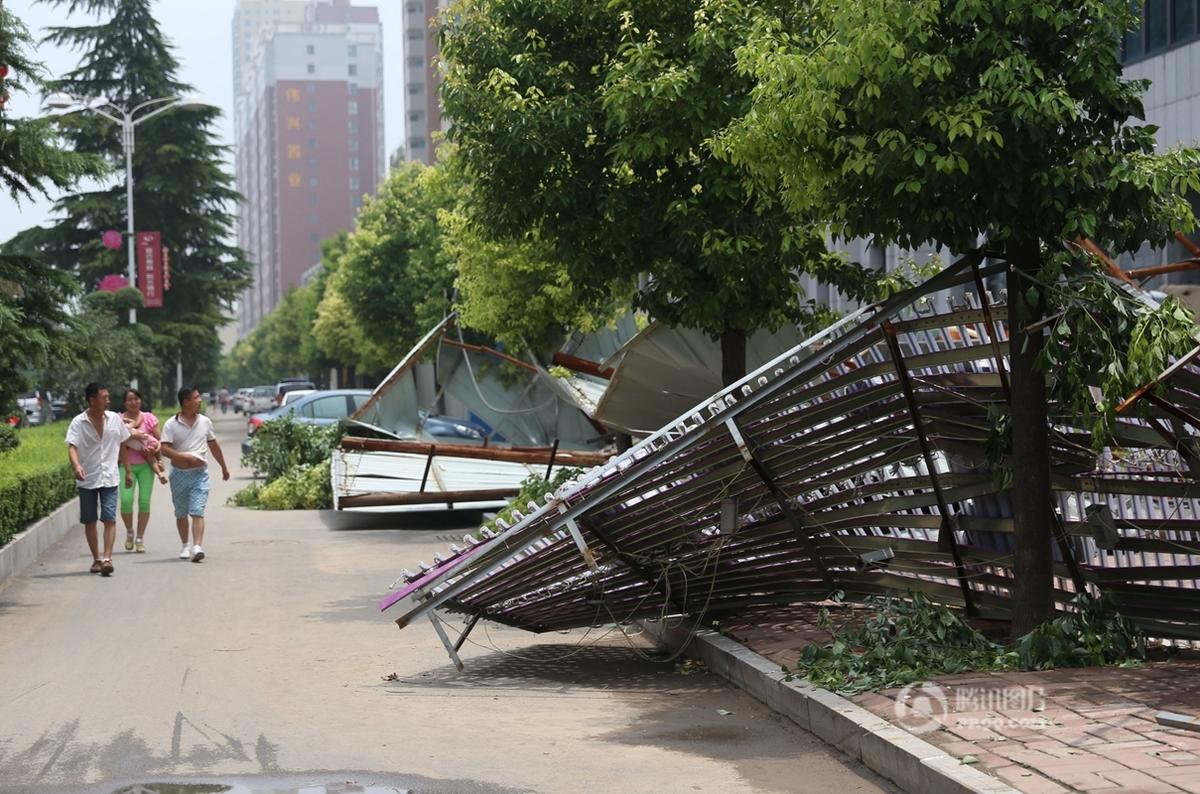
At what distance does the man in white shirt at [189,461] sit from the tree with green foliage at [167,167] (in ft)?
143

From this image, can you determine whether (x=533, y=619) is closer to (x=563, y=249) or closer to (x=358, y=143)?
(x=563, y=249)

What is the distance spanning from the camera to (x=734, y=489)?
8.96 metres

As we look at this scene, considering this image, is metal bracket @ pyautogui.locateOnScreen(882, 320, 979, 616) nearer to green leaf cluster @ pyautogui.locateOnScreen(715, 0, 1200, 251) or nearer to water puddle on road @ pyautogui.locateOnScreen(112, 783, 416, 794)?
green leaf cluster @ pyautogui.locateOnScreen(715, 0, 1200, 251)

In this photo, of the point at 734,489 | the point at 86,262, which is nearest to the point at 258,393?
the point at 86,262

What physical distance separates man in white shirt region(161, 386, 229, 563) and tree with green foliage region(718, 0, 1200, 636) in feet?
29.5

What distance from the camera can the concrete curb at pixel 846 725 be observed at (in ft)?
19.0

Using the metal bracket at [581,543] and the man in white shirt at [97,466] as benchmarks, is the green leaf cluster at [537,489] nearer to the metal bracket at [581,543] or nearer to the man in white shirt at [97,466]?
the man in white shirt at [97,466]

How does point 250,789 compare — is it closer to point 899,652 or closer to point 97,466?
point 899,652

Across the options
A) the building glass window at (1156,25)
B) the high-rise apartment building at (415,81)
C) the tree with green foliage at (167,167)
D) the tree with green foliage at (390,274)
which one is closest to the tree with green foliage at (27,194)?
the building glass window at (1156,25)

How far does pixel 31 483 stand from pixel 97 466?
2.52m

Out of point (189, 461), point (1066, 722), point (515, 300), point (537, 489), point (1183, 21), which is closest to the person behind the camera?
point (1066, 722)

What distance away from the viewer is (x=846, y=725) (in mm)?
6871

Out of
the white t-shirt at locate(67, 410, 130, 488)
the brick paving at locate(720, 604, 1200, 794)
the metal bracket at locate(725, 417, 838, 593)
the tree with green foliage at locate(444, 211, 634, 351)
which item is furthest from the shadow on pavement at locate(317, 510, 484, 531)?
the brick paving at locate(720, 604, 1200, 794)

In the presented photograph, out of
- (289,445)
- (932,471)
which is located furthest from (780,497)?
(289,445)
